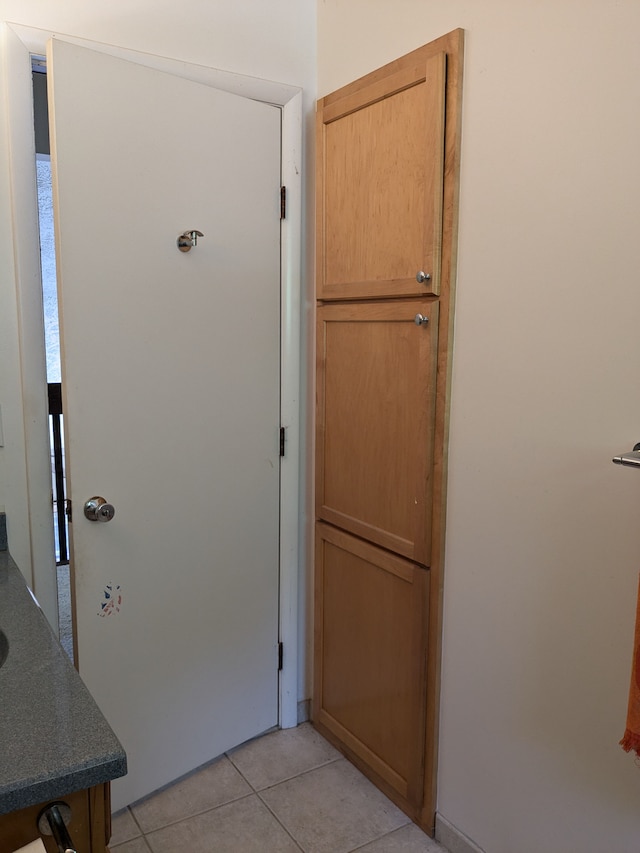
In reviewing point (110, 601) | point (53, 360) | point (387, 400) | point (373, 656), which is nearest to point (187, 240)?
point (387, 400)

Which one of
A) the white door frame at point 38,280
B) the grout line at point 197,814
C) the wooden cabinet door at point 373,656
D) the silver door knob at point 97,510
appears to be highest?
the white door frame at point 38,280

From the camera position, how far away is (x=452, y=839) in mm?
1907

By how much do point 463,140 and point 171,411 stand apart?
1039mm

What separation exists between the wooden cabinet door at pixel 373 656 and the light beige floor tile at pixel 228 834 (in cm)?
35

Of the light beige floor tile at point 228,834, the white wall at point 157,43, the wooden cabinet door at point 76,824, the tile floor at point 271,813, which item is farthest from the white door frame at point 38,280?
the wooden cabinet door at point 76,824

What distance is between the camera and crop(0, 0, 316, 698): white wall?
1824mm

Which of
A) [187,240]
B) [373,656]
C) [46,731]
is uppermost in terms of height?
[187,240]

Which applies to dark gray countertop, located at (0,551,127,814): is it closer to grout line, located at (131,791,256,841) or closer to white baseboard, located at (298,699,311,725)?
grout line, located at (131,791,256,841)

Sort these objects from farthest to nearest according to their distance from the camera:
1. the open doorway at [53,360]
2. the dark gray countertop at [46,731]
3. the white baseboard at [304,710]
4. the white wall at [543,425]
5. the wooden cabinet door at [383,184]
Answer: the open doorway at [53,360] < the white baseboard at [304,710] < the wooden cabinet door at [383,184] < the white wall at [543,425] < the dark gray countertop at [46,731]

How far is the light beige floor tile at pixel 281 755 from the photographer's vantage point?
2.24 m

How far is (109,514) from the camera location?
189 cm

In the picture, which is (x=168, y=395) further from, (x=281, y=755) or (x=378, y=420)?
(x=281, y=755)

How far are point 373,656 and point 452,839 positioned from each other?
1.67ft

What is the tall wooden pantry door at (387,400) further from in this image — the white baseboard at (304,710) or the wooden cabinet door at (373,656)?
the white baseboard at (304,710)
